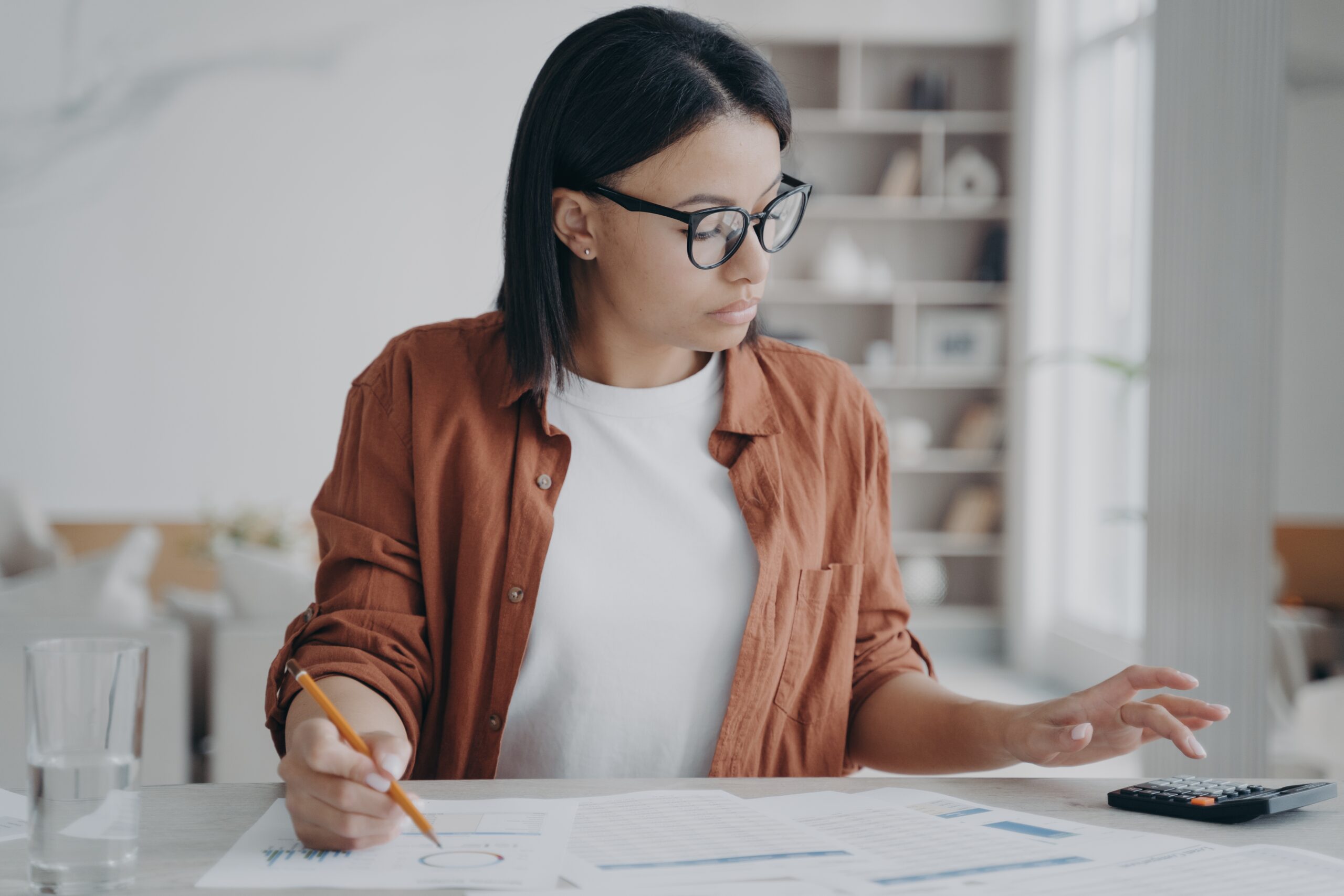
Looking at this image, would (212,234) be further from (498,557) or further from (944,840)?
(944,840)

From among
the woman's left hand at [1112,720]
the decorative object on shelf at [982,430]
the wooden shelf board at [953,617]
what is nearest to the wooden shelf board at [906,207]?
the decorative object on shelf at [982,430]

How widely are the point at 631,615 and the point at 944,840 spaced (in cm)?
43

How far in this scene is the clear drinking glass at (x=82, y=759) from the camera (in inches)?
25.9

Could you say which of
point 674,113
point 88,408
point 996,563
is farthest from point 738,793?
point 88,408

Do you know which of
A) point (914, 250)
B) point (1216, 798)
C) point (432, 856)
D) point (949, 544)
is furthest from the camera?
point (914, 250)

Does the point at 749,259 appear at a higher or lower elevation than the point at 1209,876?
higher

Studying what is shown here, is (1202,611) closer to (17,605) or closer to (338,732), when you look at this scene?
(338,732)

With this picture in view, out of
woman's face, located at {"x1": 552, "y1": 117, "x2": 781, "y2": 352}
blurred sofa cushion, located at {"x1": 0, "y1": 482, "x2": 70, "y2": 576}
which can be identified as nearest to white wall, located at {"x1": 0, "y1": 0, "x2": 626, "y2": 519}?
blurred sofa cushion, located at {"x1": 0, "y1": 482, "x2": 70, "y2": 576}

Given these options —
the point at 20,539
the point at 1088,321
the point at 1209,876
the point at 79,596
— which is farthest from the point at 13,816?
the point at 1088,321

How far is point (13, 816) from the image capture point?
0.86m

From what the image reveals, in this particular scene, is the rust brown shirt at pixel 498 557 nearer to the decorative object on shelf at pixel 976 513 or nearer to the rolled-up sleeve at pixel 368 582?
the rolled-up sleeve at pixel 368 582

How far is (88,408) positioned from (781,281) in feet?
10.8

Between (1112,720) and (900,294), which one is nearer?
(1112,720)

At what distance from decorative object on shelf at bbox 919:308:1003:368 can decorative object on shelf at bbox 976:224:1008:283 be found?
17 centimetres
